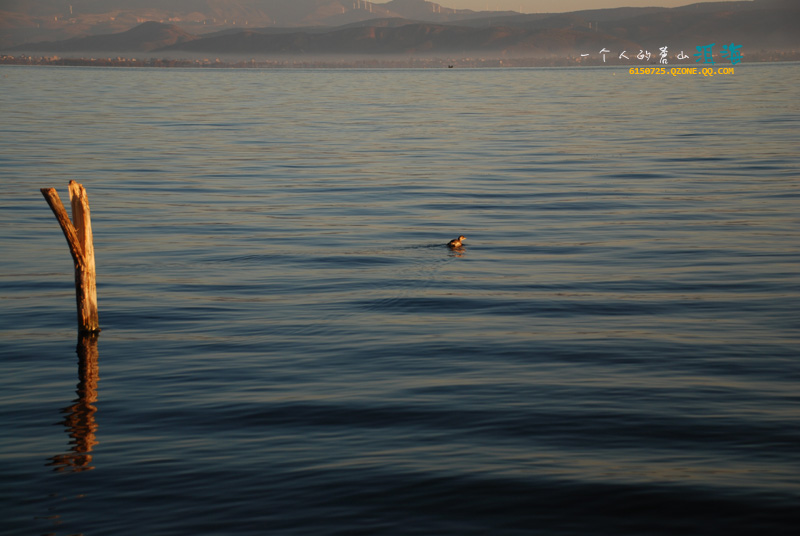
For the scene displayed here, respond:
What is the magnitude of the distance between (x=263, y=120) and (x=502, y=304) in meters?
68.1

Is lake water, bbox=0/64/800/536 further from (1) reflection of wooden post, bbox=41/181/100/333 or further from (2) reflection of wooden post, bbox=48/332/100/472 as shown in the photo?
(1) reflection of wooden post, bbox=41/181/100/333

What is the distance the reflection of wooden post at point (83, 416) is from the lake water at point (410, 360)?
63 mm

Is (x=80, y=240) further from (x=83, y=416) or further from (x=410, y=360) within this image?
(x=410, y=360)

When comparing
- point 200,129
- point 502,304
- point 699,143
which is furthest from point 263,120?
point 502,304

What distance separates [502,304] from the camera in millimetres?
22828

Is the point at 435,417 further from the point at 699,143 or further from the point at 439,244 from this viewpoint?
the point at 699,143

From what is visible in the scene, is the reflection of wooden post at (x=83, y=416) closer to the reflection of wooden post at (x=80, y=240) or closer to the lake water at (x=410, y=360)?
the lake water at (x=410, y=360)

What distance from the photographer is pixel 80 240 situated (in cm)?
1891

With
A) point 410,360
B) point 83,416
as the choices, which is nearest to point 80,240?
point 83,416

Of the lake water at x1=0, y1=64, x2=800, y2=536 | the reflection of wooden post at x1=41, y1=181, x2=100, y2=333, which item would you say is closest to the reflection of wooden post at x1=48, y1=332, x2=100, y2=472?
the lake water at x1=0, y1=64, x2=800, y2=536

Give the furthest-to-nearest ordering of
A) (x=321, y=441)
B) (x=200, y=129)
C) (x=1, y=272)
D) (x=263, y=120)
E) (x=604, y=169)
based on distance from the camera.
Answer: (x=263, y=120) < (x=200, y=129) < (x=604, y=169) < (x=1, y=272) < (x=321, y=441)

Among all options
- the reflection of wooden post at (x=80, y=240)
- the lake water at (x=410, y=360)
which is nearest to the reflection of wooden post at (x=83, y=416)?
the lake water at (x=410, y=360)

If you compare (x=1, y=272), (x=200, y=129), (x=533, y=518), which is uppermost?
(x=200, y=129)

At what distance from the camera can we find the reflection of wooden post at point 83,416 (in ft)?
45.5
